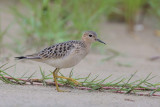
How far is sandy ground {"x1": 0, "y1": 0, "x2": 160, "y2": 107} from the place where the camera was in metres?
3.18

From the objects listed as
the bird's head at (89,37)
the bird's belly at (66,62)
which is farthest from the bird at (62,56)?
the bird's head at (89,37)

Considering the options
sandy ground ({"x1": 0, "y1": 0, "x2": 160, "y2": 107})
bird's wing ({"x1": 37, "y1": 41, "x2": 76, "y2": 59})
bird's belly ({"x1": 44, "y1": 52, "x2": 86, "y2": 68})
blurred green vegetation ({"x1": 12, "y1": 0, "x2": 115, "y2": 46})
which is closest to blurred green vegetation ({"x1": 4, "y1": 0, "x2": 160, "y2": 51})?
blurred green vegetation ({"x1": 12, "y1": 0, "x2": 115, "y2": 46})

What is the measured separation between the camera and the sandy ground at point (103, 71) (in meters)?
3.18

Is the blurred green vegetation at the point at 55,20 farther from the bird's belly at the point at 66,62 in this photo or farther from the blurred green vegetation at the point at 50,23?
the bird's belly at the point at 66,62

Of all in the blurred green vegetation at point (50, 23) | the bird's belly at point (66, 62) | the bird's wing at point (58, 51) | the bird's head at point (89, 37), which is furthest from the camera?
the blurred green vegetation at point (50, 23)

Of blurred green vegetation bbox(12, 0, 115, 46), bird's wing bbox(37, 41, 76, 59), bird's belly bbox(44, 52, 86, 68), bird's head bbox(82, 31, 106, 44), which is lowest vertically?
bird's belly bbox(44, 52, 86, 68)

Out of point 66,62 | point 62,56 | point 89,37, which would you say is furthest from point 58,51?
point 89,37

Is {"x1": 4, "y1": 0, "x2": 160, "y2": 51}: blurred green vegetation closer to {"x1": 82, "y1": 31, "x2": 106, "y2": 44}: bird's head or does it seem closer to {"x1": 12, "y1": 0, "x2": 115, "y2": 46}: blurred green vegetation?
{"x1": 12, "y1": 0, "x2": 115, "y2": 46}: blurred green vegetation

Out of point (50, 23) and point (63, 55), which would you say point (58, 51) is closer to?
point (63, 55)

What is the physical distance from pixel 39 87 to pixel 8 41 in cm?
367

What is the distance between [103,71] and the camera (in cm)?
518

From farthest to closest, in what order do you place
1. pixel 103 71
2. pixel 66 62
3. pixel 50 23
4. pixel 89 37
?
1. pixel 50 23
2. pixel 103 71
3. pixel 89 37
4. pixel 66 62

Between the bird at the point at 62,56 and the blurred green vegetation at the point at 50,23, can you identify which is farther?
the blurred green vegetation at the point at 50,23

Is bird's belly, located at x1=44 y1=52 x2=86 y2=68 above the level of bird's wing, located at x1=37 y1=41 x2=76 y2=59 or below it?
below
